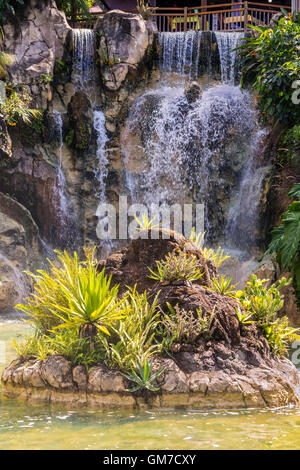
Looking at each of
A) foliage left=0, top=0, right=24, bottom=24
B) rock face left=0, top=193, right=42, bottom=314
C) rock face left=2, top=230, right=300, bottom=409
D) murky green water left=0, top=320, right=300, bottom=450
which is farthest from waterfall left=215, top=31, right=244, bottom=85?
murky green water left=0, top=320, right=300, bottom=450

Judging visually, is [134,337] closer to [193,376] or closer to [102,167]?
[193,376]

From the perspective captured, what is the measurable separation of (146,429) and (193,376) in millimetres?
1073

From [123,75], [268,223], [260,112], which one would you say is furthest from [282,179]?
[123,75]

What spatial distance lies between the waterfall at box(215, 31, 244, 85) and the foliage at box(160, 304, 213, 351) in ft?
42.8

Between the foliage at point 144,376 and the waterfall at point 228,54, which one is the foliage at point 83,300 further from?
the waterfall at point 228,54

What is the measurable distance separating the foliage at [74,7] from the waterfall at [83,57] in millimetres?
2656

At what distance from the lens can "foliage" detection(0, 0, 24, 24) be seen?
54.1ft

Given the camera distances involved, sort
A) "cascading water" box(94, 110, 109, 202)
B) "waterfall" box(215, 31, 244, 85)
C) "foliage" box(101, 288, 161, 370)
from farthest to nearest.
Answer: "waterfall" box(215, 31, 244, 85) → "cascading water" box(94, 110, 109, 202) → "foliage" box(101, 288, 161, 370)

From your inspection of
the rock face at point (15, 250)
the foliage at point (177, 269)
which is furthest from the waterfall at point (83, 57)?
the foliage at point (177, 269)

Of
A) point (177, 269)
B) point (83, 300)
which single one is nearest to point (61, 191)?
point (177, 269)

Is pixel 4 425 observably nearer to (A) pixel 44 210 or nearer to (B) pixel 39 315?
(B) pixel 39 315

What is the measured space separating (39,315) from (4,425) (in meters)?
1.76

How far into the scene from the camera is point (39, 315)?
695 centimetres

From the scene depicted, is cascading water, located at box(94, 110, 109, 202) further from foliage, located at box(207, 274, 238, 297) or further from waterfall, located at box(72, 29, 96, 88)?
foliage, located at box(207, 274, 238, 297)
